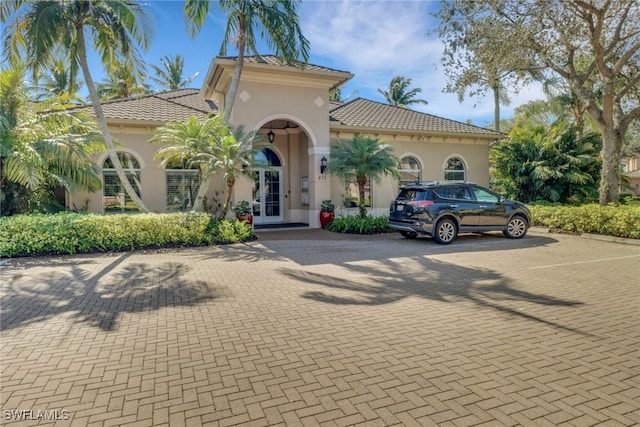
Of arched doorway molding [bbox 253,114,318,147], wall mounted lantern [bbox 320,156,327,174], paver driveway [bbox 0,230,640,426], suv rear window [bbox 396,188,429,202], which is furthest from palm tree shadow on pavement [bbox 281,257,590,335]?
arched doorway molding [bbox 253,114,318,147]

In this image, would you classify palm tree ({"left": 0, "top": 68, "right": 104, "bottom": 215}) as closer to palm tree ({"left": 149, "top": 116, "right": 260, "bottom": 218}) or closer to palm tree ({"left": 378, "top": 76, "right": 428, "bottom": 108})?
palm tree ({"left": 149, "top": 116, "right": 260, "bottom": 218})

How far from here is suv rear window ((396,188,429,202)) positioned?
11809 mm

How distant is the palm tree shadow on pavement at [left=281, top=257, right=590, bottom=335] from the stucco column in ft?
24.7

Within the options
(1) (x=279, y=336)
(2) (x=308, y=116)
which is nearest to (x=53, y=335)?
(1) (x=279, y=336)

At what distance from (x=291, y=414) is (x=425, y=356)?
1.68 m

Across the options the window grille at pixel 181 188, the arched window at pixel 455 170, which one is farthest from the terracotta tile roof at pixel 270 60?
the arched window at pixel 455 170

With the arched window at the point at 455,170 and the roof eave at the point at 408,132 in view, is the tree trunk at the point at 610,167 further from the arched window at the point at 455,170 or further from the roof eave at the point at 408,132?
the arched window at the point at 455,170

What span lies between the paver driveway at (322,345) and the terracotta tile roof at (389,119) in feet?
35.6

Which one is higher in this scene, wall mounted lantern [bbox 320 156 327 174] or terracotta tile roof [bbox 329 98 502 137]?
terracotta tile roof [bbox 329 98 502 137]

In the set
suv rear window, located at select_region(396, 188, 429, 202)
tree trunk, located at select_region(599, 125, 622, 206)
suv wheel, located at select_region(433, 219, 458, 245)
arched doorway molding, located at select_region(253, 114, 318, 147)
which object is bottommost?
suv wheel, located at select_region(433, 219, 458, 245)

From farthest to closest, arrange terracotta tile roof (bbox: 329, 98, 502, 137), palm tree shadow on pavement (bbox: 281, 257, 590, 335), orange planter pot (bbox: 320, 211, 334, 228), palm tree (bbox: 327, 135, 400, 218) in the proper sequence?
terracotta tile roof (bbox: 329, 98, 502, 137) → orange planter pot (bbox: 320, 211, 334, 228) → palm tree (bbox: 327, 135, 400, 218) → palm tree shadow on pavement (bbox: 281, 257, 590, 335)

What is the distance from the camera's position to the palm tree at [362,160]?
13833 millimetres

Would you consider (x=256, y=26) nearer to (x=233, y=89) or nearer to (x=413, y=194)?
(x=233, y=89)

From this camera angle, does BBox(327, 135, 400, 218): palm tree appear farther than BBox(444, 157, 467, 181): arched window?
No
